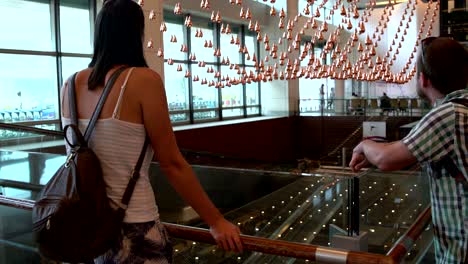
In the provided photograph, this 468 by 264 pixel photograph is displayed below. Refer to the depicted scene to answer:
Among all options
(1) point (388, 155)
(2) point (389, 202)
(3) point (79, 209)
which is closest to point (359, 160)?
(1) point (388, 155)

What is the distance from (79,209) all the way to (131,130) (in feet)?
0.81

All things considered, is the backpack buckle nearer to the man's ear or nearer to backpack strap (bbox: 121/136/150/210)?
backpack strap (bbox: 121/136/150/210)

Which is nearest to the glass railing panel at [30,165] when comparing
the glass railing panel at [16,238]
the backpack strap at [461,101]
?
the glass railing panel at [16,238]

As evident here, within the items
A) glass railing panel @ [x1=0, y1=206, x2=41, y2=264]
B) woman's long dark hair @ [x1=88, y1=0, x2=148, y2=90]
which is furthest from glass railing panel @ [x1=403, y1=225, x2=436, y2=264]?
glass railing panel @ [x1=0, y1=206, x2=41, y2=264]

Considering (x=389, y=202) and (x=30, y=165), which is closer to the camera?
(x=389, y=202)

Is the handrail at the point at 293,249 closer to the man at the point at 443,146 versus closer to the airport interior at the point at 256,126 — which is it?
the airport interior at the point at 256,126

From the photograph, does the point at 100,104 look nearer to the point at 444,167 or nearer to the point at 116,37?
the point at 116,37

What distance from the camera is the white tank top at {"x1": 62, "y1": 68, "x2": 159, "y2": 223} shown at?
1259 millimetres

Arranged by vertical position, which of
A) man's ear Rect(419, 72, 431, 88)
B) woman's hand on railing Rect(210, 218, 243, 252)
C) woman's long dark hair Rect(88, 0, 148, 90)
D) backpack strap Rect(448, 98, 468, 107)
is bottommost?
woman's hand on railing Rect(210, 218, 243, 252)

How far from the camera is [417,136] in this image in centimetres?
132

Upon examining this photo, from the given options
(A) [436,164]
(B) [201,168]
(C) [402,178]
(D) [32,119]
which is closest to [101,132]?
(A) [436,164]

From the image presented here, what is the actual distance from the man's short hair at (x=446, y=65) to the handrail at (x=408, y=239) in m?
0.48

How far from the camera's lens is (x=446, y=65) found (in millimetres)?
1390

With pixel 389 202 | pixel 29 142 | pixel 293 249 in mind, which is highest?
pixel 293 249
